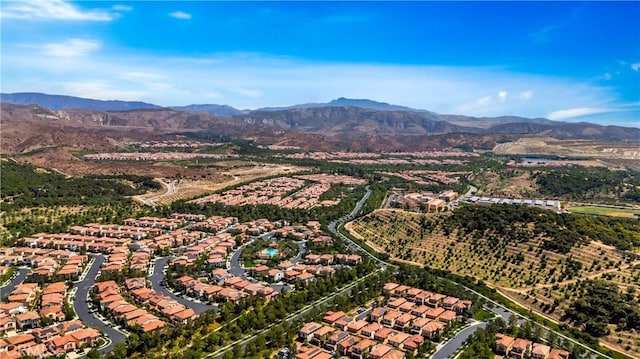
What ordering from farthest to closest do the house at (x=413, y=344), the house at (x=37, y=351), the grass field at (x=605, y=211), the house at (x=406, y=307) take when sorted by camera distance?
the grass field at (x=605, y=211) → the house at (x=406, y=307) → the house at (x=413, y=344) → the house at (x=37, y=351)

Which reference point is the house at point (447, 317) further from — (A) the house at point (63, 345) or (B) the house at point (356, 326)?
(A) the house at point (63, 345)

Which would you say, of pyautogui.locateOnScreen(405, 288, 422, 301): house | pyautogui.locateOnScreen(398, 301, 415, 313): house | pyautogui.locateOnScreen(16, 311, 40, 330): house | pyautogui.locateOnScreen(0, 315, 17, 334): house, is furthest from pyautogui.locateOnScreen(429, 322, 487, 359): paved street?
pyautogui.locateOnScreen(0, 315, 17, 334): house

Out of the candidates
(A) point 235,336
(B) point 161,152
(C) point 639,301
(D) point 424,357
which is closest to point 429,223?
(C) point 639,301

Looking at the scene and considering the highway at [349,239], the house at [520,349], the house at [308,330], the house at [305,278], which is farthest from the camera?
the highway at [349,239]

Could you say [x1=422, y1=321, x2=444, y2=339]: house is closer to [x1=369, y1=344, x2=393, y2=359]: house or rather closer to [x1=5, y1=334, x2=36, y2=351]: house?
[x1=369, y1=344, x2=393, y2=359]: house

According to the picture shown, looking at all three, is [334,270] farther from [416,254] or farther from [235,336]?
[235,336]

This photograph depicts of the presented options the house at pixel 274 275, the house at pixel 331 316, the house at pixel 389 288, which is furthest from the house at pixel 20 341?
the house at pixel 389 288

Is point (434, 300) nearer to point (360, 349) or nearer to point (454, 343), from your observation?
point (454, 343)
